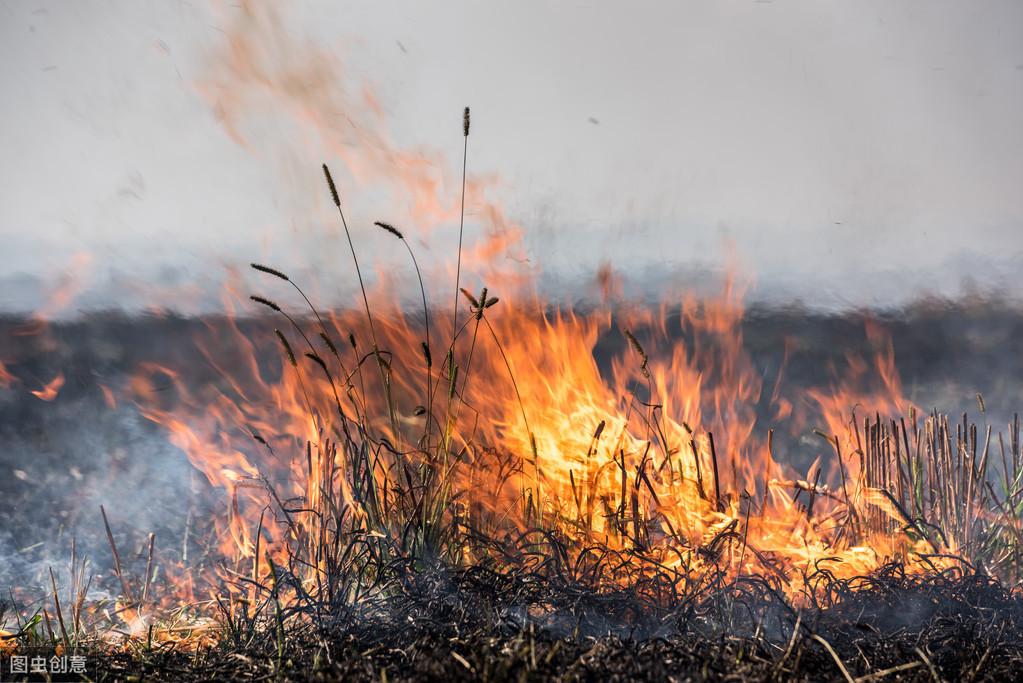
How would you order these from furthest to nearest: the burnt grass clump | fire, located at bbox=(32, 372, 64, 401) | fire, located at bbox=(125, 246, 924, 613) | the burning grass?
fire, located at bbox=(32, 372, 64, 401), fire, located at bbox=(125, 246, 924, 613), the burning grass, the burnt grass clump

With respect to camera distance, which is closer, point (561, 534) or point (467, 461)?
point (561, 534)

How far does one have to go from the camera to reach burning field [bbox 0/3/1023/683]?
1535mm

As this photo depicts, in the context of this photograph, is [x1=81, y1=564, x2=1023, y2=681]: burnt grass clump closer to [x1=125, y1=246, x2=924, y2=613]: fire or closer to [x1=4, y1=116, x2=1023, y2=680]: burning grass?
[x1=4, y1=116, x2=1023, y2=680]: burning grass

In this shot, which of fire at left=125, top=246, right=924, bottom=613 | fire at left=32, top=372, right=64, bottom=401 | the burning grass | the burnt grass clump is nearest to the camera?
the burnt grass clump

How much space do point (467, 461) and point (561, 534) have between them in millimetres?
422

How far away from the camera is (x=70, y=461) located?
2.91 meters

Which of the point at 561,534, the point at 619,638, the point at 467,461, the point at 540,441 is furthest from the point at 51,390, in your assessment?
the point at 619,638

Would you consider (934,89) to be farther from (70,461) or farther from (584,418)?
(70,461)

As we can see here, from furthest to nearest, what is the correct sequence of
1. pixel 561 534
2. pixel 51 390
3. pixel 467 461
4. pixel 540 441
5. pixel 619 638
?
pixel 51 390 → pixel 467 461 → pixel 540 441 → pixel 561 534 → pixel 619 638

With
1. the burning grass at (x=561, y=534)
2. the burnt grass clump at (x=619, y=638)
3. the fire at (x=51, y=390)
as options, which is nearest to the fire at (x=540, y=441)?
the burning grass at (x=561, y=534)

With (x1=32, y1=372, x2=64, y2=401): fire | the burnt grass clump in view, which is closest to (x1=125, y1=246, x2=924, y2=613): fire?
the burnt grass clump

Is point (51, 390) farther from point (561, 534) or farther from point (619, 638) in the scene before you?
point (619, 638)

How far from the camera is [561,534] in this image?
1.88 m

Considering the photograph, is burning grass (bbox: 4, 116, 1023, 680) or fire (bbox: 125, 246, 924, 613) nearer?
burning grass (bbox: 4, 116, 1023, 680)
